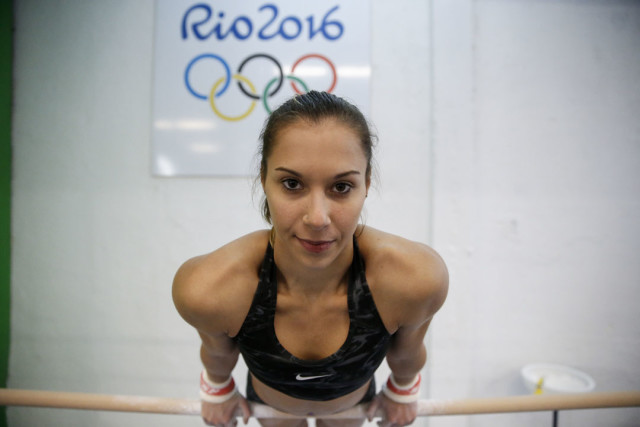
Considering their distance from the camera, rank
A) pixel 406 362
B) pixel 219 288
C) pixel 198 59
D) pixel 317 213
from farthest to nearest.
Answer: pixel 198 59
pixel 406 362
pixel 219 288
pixel 317 213

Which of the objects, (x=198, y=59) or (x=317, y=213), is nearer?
(x=317, y=213)

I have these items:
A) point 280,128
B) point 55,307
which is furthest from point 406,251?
point 55,307

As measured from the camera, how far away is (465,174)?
4.90 feet

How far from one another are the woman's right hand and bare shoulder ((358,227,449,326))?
22.6 inches

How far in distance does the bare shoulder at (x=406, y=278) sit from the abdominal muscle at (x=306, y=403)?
37 cm

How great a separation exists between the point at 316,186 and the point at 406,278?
Result: 30cm

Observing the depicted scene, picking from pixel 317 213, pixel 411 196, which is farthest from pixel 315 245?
pixel 411 196

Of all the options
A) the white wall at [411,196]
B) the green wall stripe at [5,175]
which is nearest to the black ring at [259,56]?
the white wall at [411,196]

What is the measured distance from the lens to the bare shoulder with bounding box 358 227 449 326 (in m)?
0.70

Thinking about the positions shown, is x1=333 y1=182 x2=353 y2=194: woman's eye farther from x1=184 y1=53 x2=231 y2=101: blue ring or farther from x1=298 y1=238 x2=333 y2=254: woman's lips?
x1=184 y1=53 x2=231 y2=101: blue ring

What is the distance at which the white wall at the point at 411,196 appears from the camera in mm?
1526

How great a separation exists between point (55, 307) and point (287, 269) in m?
1.52

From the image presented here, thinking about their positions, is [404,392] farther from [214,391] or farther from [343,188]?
[343,188]

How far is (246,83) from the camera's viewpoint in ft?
4.90
